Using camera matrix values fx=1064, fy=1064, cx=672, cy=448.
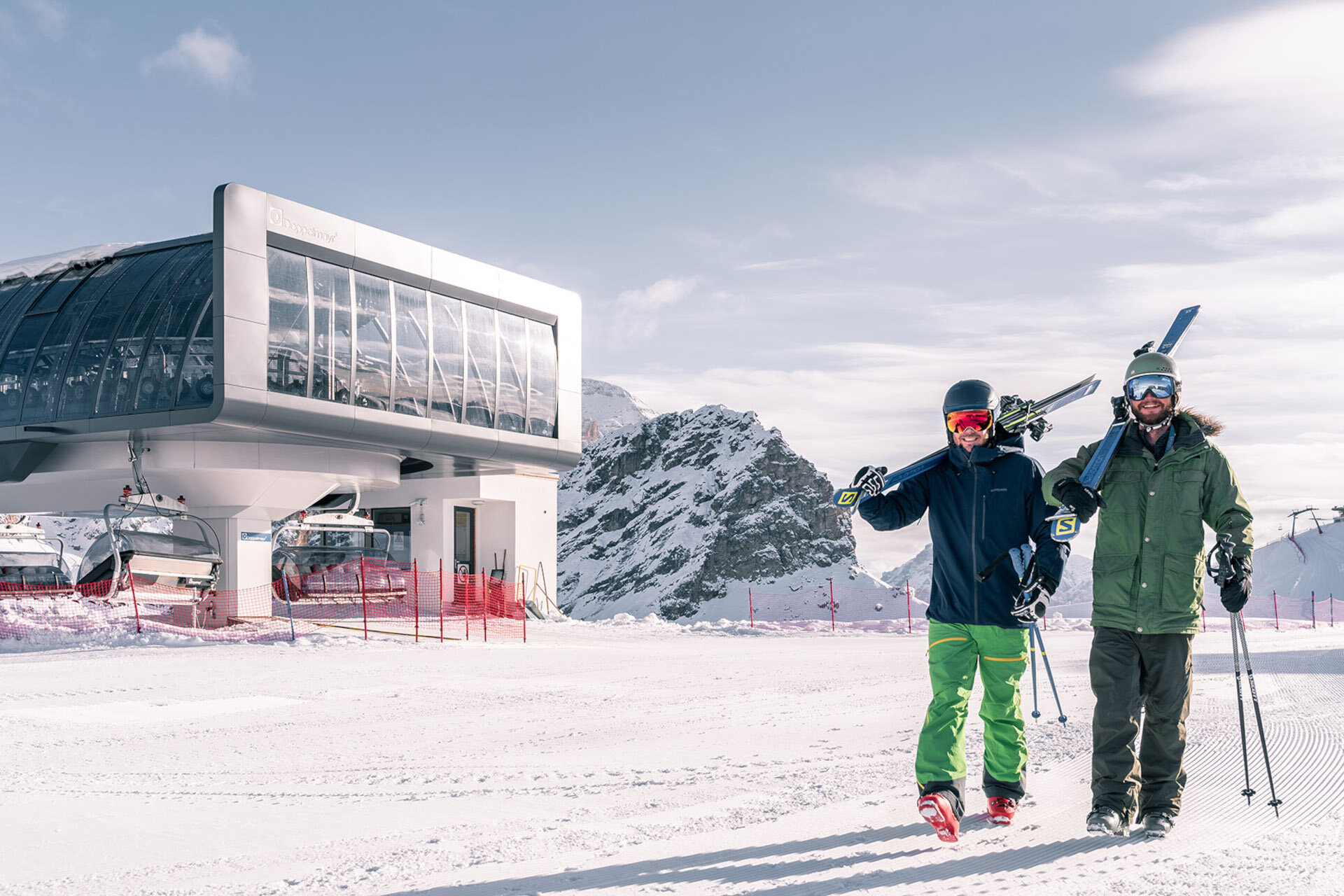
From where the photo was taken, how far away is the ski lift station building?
2328 centimetres

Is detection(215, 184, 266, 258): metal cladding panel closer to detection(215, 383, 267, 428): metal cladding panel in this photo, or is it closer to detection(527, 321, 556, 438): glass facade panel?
detection(215, 383, 267, 428): metal cladding panel

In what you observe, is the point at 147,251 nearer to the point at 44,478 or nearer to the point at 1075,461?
the point at 44,478

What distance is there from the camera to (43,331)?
26812mm

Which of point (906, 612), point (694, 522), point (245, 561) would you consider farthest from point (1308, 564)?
point (245, 561)

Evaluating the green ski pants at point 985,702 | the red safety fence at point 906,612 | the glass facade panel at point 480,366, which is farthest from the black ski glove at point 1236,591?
the glass facade panel at point 480,366

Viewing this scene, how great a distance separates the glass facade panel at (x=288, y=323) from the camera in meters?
23.4

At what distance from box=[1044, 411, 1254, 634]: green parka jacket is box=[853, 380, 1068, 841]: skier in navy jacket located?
0.22 meters

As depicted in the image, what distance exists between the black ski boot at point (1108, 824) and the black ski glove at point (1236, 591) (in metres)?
0.97

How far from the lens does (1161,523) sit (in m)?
4.59

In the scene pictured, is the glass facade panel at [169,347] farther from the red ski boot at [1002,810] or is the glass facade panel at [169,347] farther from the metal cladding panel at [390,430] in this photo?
the red ski boot at [1002,810]

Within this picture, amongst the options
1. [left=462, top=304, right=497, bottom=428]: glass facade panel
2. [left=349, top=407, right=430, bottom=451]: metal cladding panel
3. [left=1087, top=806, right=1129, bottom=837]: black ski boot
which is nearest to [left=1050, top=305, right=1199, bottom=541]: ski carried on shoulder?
[left=1087, top=806, right=1129, bottom=837]: black ski boot

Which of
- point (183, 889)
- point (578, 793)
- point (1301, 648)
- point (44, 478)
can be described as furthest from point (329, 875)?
point (44, 478)

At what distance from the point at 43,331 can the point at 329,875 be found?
2762 cm

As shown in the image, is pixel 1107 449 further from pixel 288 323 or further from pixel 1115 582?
pixel 288 323
